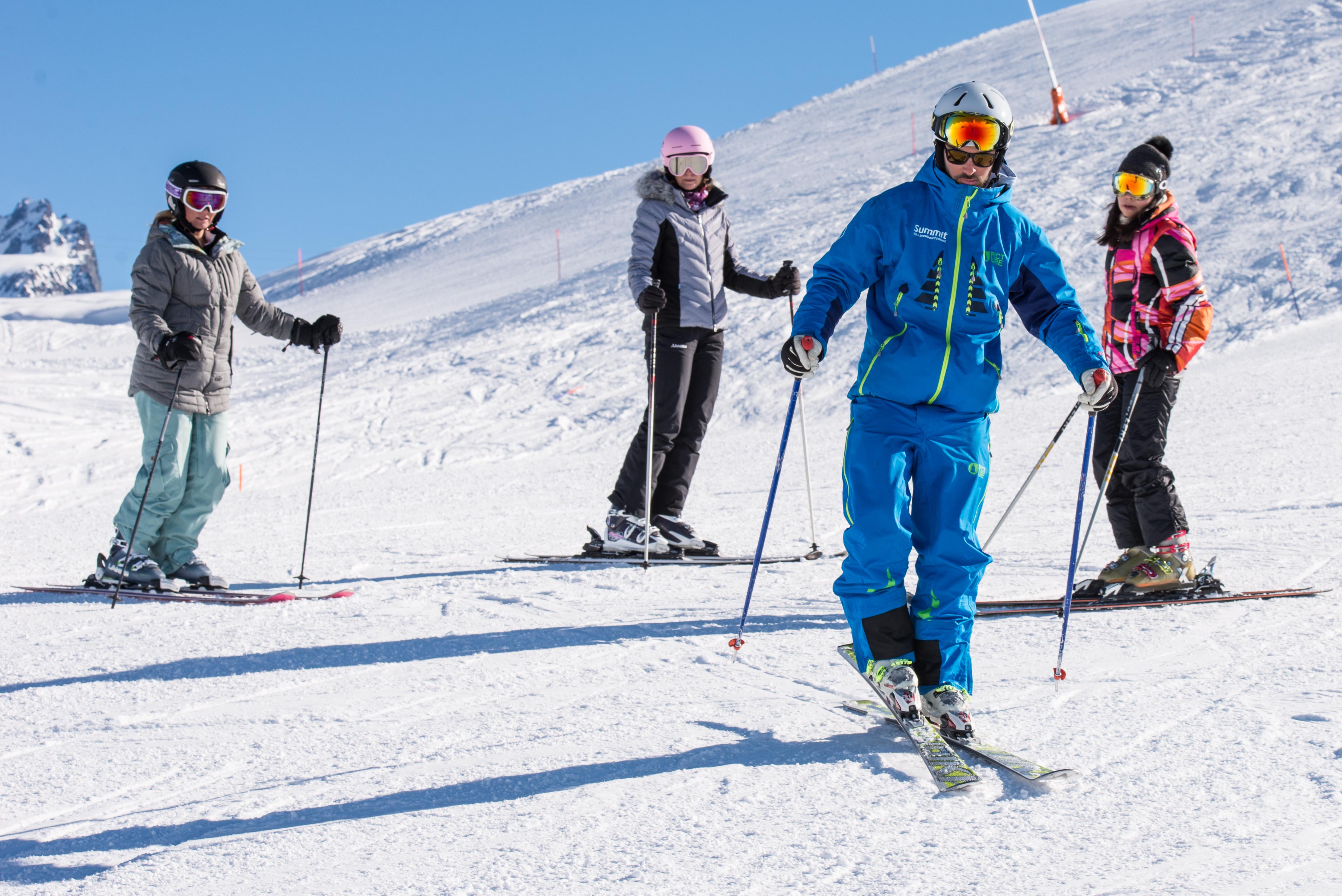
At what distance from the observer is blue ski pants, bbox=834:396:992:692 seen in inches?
114

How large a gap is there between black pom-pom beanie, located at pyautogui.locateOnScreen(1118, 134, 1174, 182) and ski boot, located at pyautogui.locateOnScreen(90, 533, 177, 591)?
15.1 ft

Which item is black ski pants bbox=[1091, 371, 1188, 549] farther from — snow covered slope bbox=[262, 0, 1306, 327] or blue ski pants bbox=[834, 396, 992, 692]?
snow covered slope bbox=[262, 0, 1306, 327]

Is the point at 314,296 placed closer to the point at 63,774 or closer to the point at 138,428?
the point at 138,428

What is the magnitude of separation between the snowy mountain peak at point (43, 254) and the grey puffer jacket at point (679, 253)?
5437 inches

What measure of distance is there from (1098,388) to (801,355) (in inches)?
31.8

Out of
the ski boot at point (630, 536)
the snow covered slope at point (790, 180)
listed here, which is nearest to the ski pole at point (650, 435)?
the ski boot at point (630, 536)

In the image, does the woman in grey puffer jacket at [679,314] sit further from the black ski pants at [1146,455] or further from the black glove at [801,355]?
the black glove at [801,355]

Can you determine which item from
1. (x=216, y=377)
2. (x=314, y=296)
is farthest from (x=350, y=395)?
(x=314, y=296)

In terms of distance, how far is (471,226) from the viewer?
115 ft

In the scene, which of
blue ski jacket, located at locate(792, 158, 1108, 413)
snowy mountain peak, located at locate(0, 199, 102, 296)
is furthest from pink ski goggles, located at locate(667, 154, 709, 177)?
snowy mountain peak, located at locate(0, 199, 102, 296)

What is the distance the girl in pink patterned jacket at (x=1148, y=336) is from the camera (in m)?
4.45

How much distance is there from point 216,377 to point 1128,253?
165 inches

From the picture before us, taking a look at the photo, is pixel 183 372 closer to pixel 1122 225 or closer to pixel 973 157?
pixel 973 157

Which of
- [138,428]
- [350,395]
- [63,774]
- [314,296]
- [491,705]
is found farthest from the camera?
[314,296]
